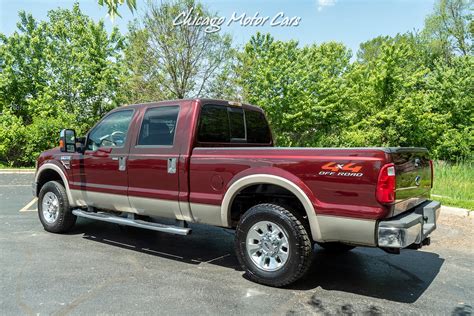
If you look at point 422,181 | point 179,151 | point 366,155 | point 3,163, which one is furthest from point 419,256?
point 3,163

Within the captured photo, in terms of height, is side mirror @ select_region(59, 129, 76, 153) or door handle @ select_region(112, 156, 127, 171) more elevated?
side mirror @ select_region(59, 129, 76, 153)

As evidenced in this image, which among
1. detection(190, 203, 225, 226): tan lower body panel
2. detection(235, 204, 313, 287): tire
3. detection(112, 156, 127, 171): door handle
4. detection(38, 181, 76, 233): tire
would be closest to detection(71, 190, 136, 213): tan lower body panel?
detection(38, 181, 76, 233): tire

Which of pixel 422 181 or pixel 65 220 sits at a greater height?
pixel 422 181

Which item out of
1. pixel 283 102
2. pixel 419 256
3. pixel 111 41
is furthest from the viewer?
pixel 111 41

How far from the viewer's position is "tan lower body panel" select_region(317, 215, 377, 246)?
378 centimetres

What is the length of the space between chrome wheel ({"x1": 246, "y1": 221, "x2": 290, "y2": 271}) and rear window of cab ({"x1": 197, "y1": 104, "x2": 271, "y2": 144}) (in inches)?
54.3

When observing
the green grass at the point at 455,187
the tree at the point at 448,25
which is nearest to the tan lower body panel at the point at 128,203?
the green grass at the point at 455,187

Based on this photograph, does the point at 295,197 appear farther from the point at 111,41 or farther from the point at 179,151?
the point at 111,41

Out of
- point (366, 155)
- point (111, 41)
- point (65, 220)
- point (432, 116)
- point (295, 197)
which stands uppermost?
point (111, 41)

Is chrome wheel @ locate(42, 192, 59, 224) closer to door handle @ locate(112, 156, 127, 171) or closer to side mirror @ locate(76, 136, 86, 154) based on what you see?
→ side mirror @ locate(76, 136, 86, 154)

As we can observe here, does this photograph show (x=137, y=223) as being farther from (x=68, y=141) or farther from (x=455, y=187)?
(x=455, y=187)

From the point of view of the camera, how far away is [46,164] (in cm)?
676

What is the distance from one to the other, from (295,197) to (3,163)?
19.3 m

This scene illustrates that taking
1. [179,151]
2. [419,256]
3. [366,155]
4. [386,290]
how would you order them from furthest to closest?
[419,256] < [179,151] < [386,290] < [366,155]
